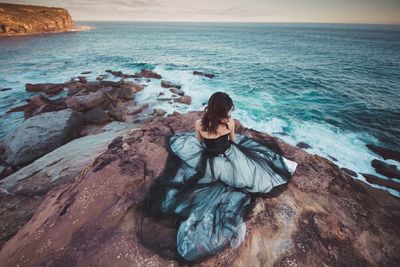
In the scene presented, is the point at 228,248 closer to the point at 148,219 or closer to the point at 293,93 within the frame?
the point at 148,219

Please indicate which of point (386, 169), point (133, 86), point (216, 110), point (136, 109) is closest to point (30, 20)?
point (133, 86)

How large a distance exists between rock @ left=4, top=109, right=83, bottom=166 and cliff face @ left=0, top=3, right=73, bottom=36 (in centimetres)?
7376

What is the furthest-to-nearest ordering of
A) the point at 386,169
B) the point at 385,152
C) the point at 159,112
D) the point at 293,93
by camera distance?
the point at 293,93
the point at 159,112
the point at 385,152
the point at 386,169

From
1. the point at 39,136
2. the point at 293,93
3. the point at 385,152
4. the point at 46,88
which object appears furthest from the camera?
the point at 293,93

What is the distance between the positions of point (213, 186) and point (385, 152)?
992 centimetres

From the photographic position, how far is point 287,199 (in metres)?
3.23

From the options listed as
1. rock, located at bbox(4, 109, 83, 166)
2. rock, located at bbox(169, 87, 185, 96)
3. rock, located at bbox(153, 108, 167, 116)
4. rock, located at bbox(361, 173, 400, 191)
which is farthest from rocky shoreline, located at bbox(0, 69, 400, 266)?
rock, located at bbox(169, 87, 185, 96)

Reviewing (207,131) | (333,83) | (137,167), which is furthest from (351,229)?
(333,83)

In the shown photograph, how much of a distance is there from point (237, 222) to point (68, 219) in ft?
8.74

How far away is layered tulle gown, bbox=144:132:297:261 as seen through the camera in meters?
2.55

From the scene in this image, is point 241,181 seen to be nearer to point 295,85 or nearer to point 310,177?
point 310,177

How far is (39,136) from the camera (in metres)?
7.51

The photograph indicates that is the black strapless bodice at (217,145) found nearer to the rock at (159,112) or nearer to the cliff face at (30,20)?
the rock at (159,112)

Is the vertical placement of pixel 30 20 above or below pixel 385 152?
above
